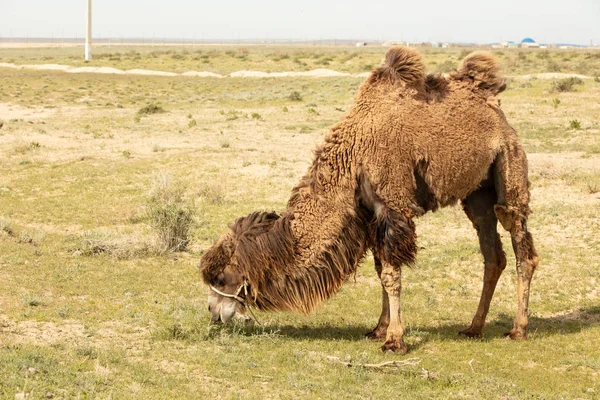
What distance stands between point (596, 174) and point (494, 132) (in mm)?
9769

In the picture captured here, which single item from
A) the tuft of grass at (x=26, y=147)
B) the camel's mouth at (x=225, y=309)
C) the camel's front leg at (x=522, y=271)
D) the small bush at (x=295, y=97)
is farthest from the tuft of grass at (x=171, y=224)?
the small bush at (x=295, y=97)

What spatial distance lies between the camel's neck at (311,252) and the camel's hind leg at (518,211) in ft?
6.79

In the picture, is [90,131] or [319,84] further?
[319,84]

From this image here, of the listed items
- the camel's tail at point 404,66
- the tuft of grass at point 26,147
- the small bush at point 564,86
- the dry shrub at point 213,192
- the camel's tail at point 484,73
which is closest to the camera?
the camel's tail at point 404,66

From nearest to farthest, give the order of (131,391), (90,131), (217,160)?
1. (131,391)
2. (217,160)
3. (90,131)

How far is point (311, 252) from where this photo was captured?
8.05 metres

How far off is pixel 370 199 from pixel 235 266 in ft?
5.13

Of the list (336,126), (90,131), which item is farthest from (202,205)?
(90,131)

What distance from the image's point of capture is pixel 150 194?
632 inches

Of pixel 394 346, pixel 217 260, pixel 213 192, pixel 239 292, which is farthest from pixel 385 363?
pixel 213 192

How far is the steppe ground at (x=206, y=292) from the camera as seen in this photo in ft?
24.3

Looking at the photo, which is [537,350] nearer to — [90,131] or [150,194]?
[150,194]

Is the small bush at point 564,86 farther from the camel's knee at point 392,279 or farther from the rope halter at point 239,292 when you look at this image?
the rope halter at point 239,292

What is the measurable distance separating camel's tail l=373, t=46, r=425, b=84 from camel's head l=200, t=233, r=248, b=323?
2.52m
